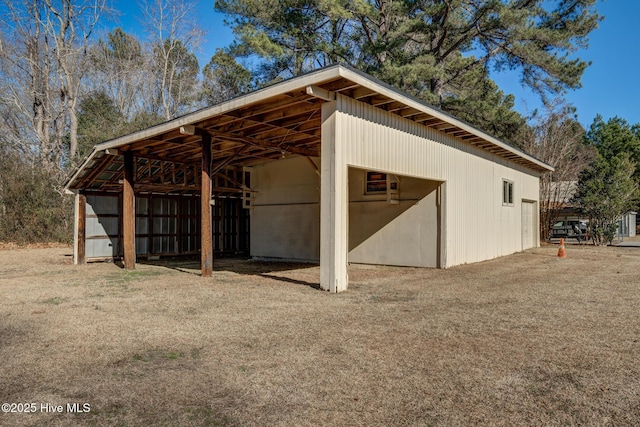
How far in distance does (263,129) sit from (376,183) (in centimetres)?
367

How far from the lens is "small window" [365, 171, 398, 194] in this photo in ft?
38.0

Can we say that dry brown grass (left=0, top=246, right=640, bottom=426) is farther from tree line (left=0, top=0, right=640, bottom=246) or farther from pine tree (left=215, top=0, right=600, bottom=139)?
tree line (left=0, top=0, right=640, bottom=246)

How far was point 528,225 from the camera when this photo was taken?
17.3 m

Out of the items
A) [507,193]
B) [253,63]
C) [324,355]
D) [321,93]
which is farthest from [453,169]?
[253,63]

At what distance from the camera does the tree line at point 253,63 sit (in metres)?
17.1

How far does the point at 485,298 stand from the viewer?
6.65 meters

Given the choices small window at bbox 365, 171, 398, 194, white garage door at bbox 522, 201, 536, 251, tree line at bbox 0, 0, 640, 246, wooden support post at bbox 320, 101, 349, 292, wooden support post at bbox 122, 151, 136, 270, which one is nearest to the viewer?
wooden support post at bbox 320, 101, 349, 292

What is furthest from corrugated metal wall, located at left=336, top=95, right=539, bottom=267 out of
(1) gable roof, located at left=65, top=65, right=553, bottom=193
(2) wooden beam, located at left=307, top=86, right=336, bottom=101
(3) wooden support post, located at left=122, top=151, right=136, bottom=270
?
(3) wooden support post, located at left=122, top=151, right=136, bottom=270

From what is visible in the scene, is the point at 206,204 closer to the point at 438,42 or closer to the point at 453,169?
the point at 453,169

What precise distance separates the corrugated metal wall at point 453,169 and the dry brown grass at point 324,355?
2702 mm

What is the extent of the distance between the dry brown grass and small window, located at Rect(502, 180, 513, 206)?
6927mm

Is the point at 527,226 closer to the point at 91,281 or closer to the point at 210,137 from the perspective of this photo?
the point at 210,137

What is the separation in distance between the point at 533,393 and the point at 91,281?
8.50 metres

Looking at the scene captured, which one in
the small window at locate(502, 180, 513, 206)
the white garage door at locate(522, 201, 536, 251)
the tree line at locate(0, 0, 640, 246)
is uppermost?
the tree line at locate(0, 0, 640, 246)
